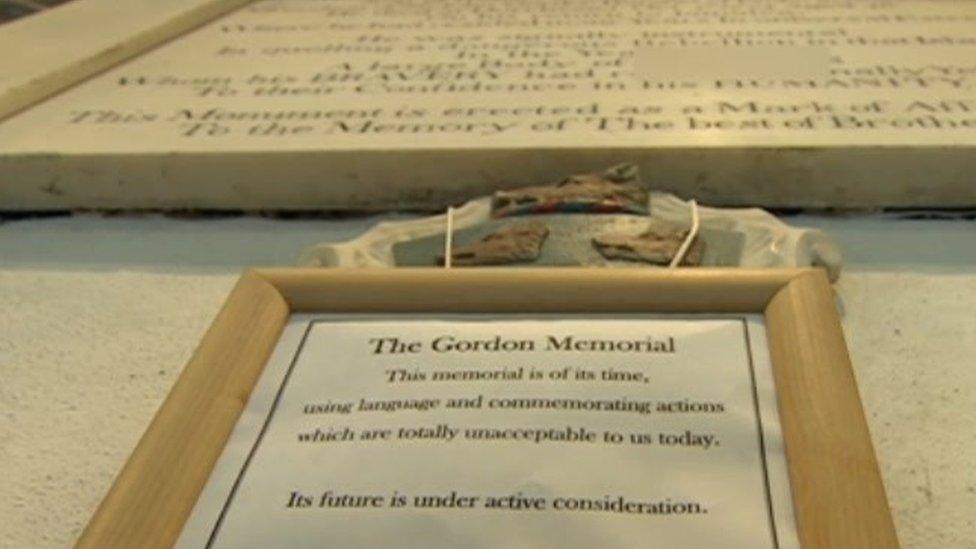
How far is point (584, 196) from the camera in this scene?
1717 millimetres

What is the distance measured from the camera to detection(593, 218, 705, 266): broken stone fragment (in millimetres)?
1540

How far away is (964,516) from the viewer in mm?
1204

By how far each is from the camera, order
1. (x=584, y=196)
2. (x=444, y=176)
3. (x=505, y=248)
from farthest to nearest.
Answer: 1. (x=444, y=176)
2. (x=584, y=196)
3. (x=505, y=248)

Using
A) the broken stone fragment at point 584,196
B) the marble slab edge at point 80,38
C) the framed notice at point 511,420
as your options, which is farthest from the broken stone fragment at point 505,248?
the marble slab edge at point 80,38

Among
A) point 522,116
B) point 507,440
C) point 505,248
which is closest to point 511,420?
point 507,440

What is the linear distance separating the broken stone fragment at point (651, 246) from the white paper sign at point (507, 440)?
329mm

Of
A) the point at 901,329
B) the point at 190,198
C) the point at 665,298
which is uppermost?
the point at 190,198

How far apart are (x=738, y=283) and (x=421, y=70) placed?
1226 mm

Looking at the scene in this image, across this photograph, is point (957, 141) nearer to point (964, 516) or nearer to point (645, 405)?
point (964, 516)

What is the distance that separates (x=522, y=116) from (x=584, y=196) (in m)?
0.38

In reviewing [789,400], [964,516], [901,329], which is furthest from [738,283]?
[901,329]

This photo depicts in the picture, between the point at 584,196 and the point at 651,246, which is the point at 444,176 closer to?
the point at 584,196

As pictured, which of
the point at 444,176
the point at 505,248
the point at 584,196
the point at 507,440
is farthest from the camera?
the point at 444,176

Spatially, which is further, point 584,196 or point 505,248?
point 584,196
